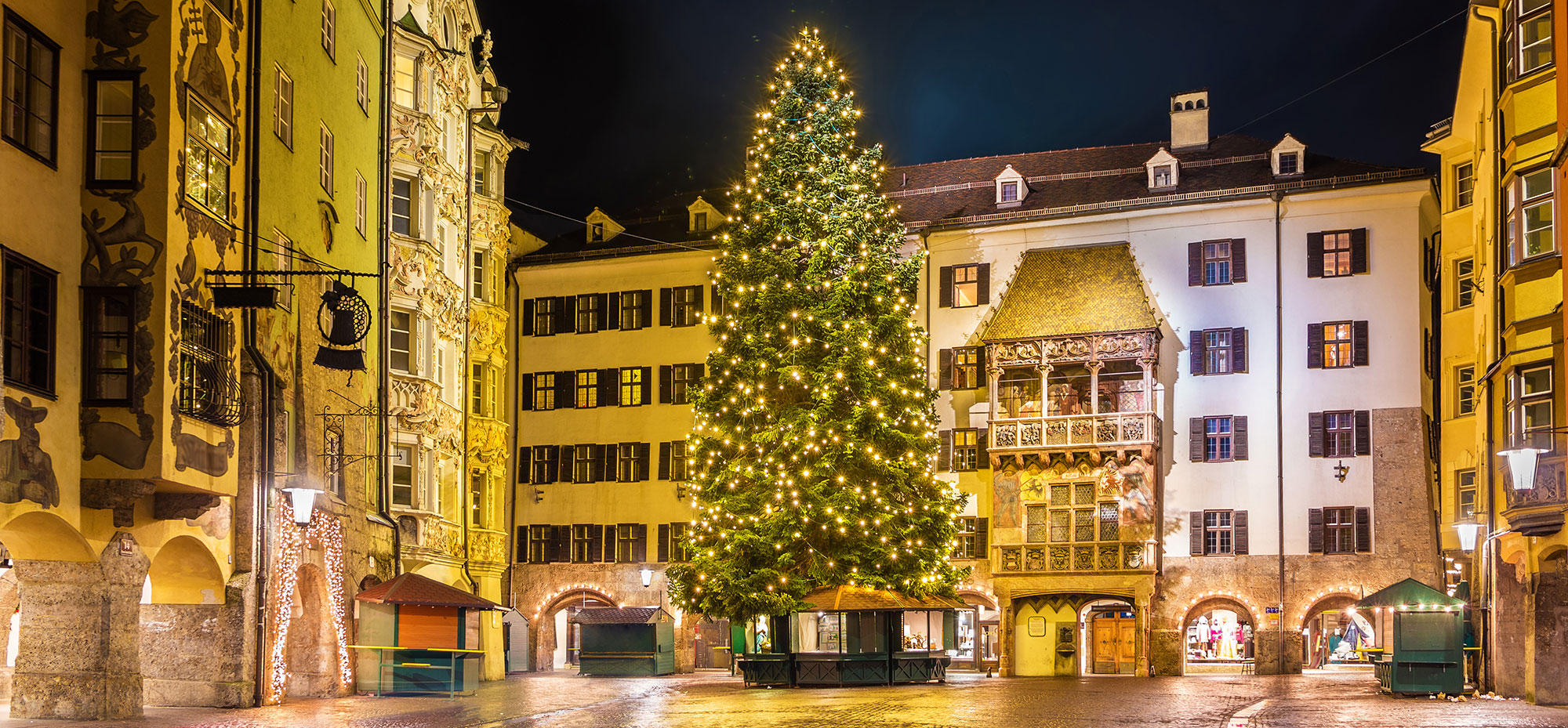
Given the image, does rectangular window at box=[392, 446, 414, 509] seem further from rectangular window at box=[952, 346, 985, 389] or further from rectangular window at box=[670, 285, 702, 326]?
rectangular window at box=[952, 346, 985, 389]

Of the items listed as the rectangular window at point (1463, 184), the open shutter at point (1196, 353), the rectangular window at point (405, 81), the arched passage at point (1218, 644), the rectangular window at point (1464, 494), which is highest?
the rectangular window at point (405, 81)

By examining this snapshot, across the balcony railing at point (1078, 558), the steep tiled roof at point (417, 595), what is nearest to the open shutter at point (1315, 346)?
the balcony railing at point (1078, 558)

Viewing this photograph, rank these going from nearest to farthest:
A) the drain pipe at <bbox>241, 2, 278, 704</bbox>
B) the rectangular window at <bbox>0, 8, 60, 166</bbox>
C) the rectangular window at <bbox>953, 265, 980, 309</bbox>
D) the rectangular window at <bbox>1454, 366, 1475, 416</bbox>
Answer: the rectangular window at <bbox>0, 8, 60, 166</bbox> < the drain pipe at <bbox>241, 2, 278, 704</bbox> < the rectangular window at <bbox>1454, 366, 1475, 416</bbox> < the rectangular window at <bbox>953, 265, 980, 309</bbox>

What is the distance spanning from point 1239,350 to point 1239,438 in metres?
2.61

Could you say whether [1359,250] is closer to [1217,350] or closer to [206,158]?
[1217,350]

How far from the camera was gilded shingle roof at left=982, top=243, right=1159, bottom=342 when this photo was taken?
49.2 metres

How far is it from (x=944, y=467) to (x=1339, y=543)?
1176 cm

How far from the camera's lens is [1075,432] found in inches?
1934

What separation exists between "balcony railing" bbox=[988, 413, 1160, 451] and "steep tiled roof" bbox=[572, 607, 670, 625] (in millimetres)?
11145

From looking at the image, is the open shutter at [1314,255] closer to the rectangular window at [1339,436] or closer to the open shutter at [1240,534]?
the rectangular window at [1339,436]

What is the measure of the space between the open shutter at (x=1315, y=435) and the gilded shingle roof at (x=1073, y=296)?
522cm

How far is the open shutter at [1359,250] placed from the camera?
158ft

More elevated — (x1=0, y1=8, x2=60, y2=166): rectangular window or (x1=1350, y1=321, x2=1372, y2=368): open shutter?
(x1=0, y1=8, x2=60, y2=166): rectangular window

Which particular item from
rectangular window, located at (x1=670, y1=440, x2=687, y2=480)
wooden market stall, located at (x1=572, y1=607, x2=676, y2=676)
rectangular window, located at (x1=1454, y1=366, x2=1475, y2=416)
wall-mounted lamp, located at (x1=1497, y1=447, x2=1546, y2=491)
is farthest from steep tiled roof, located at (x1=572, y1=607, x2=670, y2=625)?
wall-mounted lamp, located at (x1=1497, y1=447, x2=1546, y2=491)
